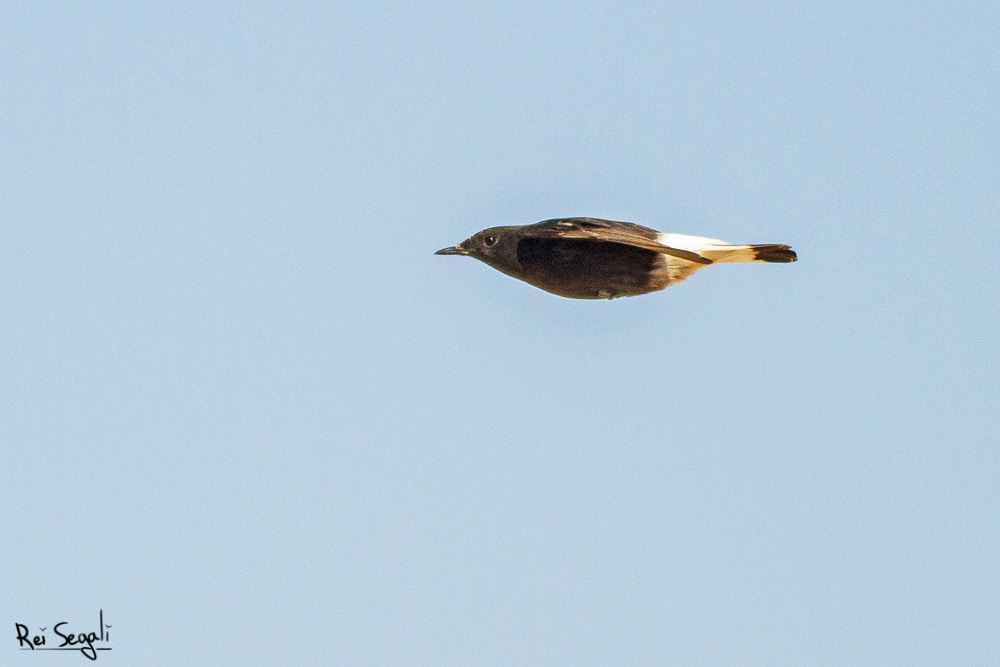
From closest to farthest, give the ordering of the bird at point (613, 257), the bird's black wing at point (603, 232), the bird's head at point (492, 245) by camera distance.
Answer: the bird's black wing at point (603, 232), the bird at point (613, 257), the bird's head at point (492, 245)

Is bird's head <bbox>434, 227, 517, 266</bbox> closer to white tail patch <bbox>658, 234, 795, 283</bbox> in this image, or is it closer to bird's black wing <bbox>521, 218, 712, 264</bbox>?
bird's black wing <bbox>521, 218, 712, 264</bbox>

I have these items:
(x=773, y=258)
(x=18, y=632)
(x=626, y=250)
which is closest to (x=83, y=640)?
(x=18, y=632)

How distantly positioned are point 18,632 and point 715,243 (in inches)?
325

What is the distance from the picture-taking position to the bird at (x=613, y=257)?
15.9 meters

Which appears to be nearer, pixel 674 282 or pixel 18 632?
pixel 674 282

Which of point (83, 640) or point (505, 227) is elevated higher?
point (505, 227)

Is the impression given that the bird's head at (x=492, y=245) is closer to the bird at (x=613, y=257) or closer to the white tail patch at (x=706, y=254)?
the bird at (x=613, y=257)

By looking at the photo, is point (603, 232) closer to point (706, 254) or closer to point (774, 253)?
point (706, 254)

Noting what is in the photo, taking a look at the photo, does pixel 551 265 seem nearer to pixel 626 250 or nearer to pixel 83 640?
pixel 626 250

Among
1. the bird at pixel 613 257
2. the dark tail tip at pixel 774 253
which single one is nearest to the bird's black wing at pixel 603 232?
the bird at pixel 613 257

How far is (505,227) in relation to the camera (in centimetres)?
1692

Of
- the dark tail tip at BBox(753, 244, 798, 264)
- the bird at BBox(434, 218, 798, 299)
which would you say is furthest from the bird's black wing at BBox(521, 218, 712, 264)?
the dark tail tip at BBox(753, 244, 798, 264)

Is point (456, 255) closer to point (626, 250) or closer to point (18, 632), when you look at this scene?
point (626, 250)

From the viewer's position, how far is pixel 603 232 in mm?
15867
